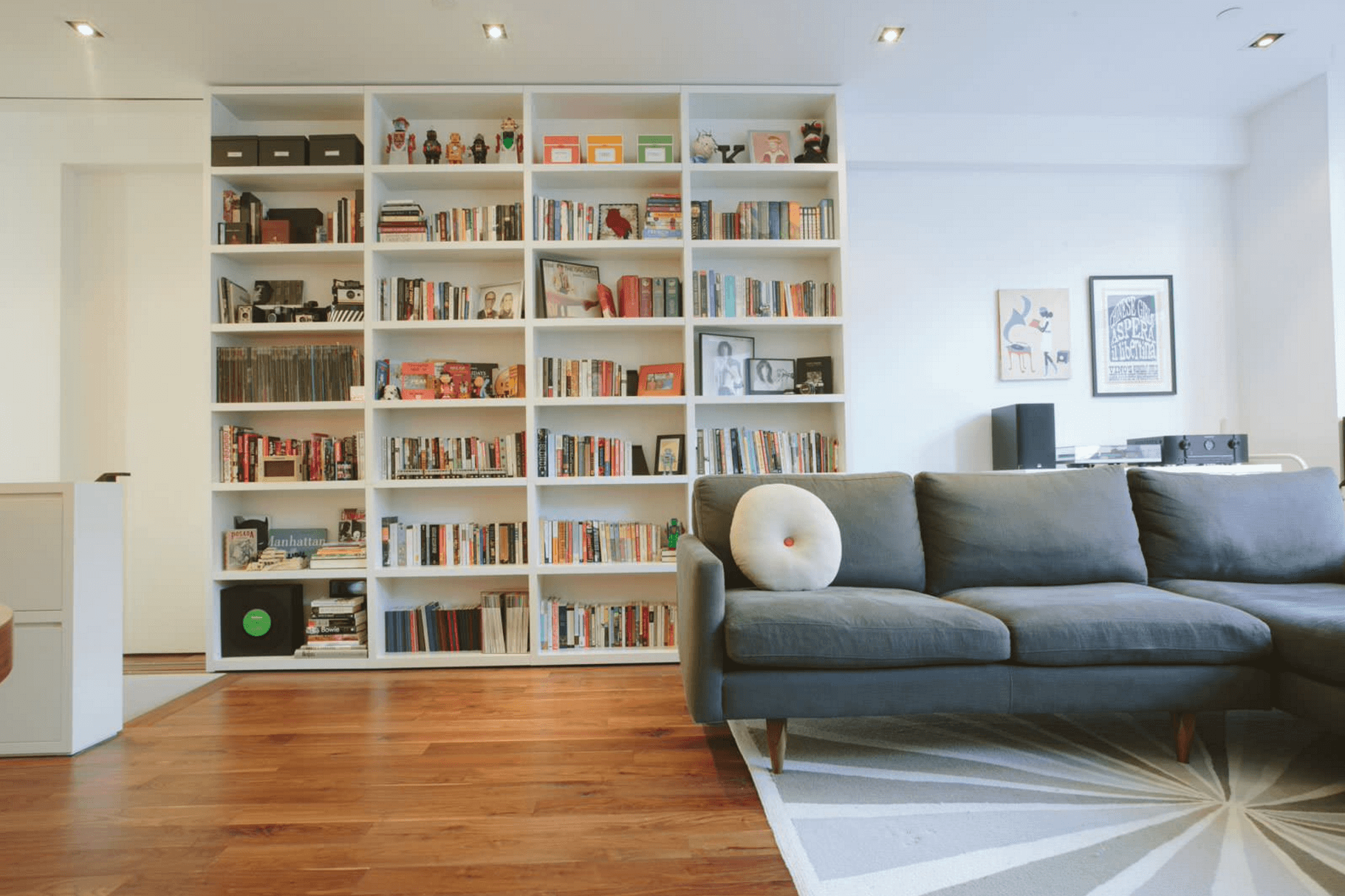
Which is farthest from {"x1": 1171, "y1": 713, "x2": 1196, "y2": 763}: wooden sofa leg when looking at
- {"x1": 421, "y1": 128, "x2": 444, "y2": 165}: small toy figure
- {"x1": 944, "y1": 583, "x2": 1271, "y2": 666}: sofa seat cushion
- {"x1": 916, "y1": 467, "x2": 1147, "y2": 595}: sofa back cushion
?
{"x1": 421, "y1": 128, "x2": 444, "y2": 165}: small toy figure

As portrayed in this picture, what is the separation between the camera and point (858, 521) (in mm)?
2771

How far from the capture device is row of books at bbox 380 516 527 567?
12.6ft

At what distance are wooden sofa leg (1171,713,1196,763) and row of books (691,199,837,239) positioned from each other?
262 centimetres

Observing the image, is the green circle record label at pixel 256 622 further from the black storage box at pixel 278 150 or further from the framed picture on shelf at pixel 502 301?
the black storage box at pixel 278 150

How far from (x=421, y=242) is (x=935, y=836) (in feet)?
11.1

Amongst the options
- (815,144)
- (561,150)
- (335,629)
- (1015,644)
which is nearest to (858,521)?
(1015,644)

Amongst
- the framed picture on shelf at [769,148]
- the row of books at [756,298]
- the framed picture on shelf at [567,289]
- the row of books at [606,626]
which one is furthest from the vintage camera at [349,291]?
the framed picture on shelf at [769,148]

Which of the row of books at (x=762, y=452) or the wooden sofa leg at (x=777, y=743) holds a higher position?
the row of books at (x=762, y=452)

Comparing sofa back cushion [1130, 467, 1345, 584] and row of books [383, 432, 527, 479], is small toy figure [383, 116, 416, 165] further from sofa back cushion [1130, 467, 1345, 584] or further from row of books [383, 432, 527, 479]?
sofa back cushion [1130, 467, 1345, 584]

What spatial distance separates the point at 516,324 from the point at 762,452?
4.55ft

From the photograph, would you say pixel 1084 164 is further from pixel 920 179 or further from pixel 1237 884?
pixel 1237 884

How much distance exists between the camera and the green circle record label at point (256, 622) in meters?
3.76

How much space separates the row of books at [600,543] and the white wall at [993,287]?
4.23 ft

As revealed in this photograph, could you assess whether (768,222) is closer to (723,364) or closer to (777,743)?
(723,364)
